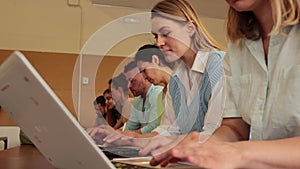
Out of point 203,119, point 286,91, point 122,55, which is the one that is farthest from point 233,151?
point 122,55

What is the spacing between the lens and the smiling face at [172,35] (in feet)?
5.02

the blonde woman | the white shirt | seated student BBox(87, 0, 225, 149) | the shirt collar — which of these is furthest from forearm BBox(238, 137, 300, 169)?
the shirt collar

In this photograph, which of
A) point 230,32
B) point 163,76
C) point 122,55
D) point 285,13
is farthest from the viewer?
point 122,55

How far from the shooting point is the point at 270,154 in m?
0.74

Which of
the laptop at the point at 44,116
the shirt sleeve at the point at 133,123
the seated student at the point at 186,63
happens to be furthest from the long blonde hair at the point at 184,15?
the laptop at the point at 44,116

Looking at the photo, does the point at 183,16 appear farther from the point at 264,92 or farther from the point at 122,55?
the point at 122,55

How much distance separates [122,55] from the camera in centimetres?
477

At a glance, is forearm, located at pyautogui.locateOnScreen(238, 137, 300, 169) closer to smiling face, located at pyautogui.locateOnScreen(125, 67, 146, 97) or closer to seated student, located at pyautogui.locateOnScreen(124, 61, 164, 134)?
seated student, located at pyautogui.locateOnScreen(124, 61, 164, 134)

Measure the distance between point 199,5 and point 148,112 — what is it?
296cm

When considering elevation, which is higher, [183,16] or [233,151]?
[183,16]

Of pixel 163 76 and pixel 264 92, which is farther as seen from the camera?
pixel 163 76

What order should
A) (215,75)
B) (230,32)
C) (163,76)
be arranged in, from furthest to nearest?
(163,76) < (215,75) < (230,32)

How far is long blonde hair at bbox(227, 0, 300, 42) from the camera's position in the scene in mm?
917

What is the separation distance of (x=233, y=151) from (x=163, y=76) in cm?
119
